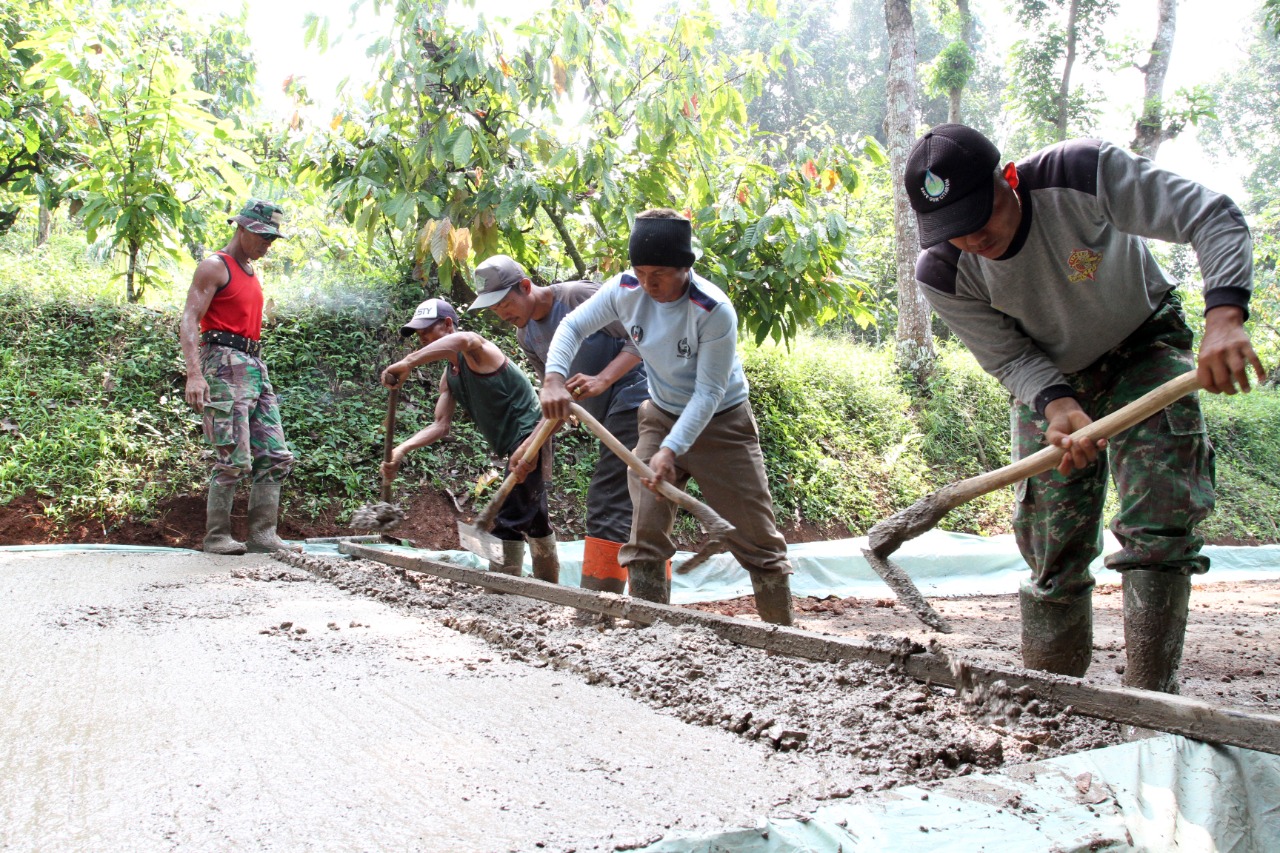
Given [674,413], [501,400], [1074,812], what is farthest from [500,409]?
[1074,812]

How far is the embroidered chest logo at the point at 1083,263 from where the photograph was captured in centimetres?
207

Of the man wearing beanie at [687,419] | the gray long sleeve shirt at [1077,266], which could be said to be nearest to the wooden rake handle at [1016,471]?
the gray long sleeve shirt at [1077,266]

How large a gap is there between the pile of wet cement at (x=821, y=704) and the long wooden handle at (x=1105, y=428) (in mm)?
455

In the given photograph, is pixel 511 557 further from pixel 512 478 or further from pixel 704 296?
pixel 704 296

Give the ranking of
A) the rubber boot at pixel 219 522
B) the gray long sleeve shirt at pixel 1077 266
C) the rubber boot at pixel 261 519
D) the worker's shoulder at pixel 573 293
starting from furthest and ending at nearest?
the rubber boot at pixel 261 519 → the rubber boot at pixel 219 522 → the worker's shoulder at pixel 573 293 → the gray long sleeve shirt at pixel 1077 266

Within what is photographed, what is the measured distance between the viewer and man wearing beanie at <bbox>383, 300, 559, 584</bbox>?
4.19 metres

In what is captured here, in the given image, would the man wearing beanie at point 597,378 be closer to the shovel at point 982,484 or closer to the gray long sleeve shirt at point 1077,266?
the shovel at point 982,484

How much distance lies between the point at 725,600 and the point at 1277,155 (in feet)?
113

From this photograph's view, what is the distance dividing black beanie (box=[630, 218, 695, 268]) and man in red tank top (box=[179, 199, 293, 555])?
248 centimetres

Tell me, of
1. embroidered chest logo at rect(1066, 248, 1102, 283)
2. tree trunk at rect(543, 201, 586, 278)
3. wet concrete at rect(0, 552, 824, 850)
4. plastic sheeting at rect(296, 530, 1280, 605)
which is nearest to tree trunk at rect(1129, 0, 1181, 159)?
plastic sheeting at rect(296, 530, 1280, 605)

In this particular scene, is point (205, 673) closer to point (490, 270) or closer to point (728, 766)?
point (728, 766)

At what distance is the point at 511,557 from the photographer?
14.4ft

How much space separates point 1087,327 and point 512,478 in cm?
244

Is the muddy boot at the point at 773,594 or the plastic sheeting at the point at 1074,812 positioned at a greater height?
the muddy boot at the point at 773,594
